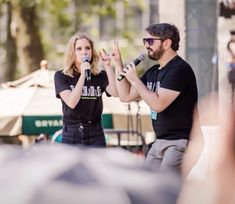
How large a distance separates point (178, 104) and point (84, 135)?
1.05m

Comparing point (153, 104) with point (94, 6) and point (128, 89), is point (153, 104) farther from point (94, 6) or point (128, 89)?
point (94, 6)

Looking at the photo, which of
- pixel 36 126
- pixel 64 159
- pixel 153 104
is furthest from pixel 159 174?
pixel 36 126

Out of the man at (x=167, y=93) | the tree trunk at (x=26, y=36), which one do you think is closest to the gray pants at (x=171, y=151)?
the man at (x=167, y=93)

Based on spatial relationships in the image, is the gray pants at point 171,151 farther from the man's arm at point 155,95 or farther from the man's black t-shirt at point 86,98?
the man's black t-shirt at point 86,98

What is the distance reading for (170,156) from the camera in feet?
23.0

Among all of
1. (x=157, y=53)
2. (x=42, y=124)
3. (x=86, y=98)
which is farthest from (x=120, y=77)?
(x=42, y=124)

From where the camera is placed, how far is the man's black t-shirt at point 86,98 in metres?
7.73

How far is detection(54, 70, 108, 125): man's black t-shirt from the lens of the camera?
25.4 ft

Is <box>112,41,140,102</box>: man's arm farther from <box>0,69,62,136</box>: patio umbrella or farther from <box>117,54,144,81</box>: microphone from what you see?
<box>0,69,62,136</box>: patio umbrella

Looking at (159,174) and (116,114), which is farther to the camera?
(116,114)

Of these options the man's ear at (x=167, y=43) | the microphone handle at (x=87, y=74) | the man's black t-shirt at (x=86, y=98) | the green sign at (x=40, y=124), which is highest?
the man's ear at (x=167, y=43)

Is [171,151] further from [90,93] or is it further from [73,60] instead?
[73,60]

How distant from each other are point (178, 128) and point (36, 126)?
7.78 meters

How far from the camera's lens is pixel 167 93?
270 inches
